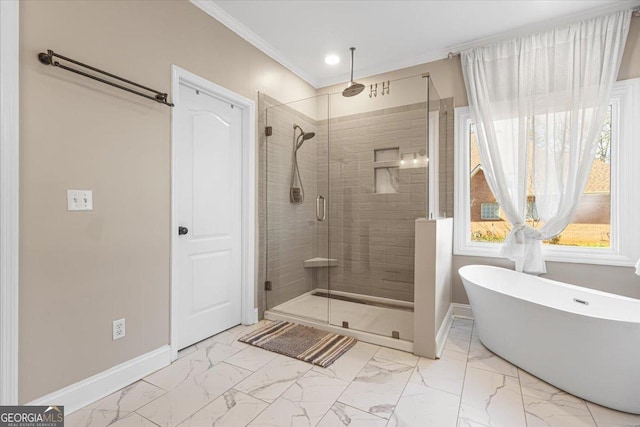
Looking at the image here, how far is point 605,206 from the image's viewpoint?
2652mm

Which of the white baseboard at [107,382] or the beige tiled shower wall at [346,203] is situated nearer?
the white baseboard at [107,382]

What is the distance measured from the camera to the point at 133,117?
1954 millimetres

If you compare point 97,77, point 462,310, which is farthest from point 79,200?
point 462,310

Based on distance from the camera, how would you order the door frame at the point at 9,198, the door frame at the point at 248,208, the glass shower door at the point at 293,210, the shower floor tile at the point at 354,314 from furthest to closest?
1. the glass shower door at the point at 293,210
2. the door frame at the point at 248,208
3. the shower floor tile at the point at 354,314
4. the door frame at the point at 9,198

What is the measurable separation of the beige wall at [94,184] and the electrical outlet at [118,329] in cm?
3

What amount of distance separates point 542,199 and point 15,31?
377 centimetres

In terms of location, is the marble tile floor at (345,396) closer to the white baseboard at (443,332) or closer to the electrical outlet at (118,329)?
the white baseboard at (443,332)

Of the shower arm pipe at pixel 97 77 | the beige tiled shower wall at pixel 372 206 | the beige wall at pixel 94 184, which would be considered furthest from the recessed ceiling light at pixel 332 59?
the shower arm pipe at pixel 97 77

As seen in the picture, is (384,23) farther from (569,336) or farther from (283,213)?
(569,336)

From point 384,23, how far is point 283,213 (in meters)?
2.02

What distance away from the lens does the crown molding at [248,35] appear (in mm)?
2443

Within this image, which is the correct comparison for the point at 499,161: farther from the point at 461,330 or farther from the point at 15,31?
the point at 15,31

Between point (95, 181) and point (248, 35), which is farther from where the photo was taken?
point (248, 35)

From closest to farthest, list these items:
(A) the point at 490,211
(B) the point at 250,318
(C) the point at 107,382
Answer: (C) the point at 107,382, (B) the point at 250,318, (A) the point at 490,211
